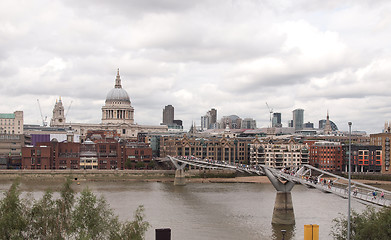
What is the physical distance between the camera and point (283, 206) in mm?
48562

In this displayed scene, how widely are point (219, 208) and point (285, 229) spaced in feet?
42.8

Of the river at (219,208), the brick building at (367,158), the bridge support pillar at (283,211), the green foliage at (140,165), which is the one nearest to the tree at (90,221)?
the river at (219,208)

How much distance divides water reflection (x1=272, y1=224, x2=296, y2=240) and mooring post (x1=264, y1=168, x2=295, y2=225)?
26.6 inches

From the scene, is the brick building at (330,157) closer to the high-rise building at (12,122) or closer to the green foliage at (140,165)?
the green foliage at (140,165)

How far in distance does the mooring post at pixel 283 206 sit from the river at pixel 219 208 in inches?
31.1

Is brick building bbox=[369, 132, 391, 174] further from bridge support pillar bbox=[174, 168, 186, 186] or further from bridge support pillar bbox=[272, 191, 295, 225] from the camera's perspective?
bridge support pillar bbox=[272, 191, 295, 225]

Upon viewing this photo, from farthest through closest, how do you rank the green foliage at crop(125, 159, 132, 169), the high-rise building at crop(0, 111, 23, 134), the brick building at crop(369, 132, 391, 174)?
the high-rise building at crop(0, 111, 23, 134), the green foliage at crop(125, 159, 132, 169), the brick building at crop(369, 132, 391, 174)

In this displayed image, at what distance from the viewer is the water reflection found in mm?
42875

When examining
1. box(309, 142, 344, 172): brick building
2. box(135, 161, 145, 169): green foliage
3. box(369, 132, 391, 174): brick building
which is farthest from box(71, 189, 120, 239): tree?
box(369, 132, 391, 174): brick building

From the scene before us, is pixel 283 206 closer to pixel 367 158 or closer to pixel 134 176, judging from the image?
pixel 134 176

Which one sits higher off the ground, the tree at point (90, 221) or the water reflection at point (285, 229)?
the tree at point (90, 221)

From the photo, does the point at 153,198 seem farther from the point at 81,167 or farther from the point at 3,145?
the point at 3,145

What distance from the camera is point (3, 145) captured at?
12338 cm

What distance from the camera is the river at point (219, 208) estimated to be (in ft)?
147
